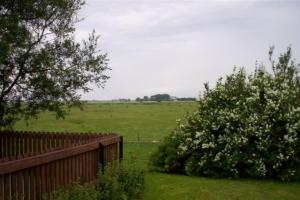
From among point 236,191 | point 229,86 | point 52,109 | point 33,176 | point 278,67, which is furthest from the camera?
point 278,67

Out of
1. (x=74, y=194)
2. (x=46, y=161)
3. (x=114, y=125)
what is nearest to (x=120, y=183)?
(x=74, y=194)

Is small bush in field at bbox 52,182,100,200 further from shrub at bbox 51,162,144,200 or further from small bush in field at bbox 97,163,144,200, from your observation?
small bush in field at bbox 97,163,144,200

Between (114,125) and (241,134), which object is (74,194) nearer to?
(241,134)

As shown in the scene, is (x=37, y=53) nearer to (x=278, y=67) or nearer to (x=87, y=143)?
(x=87, y=143)

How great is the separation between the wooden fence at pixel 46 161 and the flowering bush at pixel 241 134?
9.42 ft

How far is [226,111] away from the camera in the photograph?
50.2 feet

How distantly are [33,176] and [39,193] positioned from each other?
1.33ft

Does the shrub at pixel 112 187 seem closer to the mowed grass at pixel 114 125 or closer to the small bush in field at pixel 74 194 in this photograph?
the small bush in field at pixel 74 194

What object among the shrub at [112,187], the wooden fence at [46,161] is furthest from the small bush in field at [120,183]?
the wooden fence at [46,161]

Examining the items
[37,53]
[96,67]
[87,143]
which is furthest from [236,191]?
[37,53]

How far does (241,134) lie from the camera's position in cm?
1476

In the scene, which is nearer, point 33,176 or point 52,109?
point 33,176

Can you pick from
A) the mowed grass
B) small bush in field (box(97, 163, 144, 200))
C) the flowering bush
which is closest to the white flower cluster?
the flowering bush

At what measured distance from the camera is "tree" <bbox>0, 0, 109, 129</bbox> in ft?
45.6
